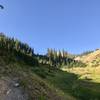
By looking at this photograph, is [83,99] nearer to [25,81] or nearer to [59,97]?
[59,97]

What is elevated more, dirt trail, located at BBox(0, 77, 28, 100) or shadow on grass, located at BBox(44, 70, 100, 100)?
shadow on grass, located at BBox(44, 70, 100, 100)

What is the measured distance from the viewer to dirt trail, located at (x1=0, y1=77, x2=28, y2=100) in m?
32.9

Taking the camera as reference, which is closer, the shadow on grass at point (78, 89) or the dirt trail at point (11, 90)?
the dirt trail at point (11, 90)

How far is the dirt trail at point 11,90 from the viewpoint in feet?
108

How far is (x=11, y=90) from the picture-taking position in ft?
112

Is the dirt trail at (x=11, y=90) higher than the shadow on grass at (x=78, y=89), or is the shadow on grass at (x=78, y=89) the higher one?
the shadow on grass at (x=78, y=89)

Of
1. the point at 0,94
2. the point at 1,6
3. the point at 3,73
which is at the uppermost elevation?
the point at 1,6

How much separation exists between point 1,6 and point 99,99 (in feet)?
93.8

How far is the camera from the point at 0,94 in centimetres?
3284

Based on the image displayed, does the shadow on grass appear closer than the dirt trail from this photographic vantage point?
No

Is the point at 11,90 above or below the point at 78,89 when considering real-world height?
A: below

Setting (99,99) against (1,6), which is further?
(99,99)

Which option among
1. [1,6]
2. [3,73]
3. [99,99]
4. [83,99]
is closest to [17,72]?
[3,73]

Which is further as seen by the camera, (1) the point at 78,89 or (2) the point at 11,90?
(1) the point at 78,89
